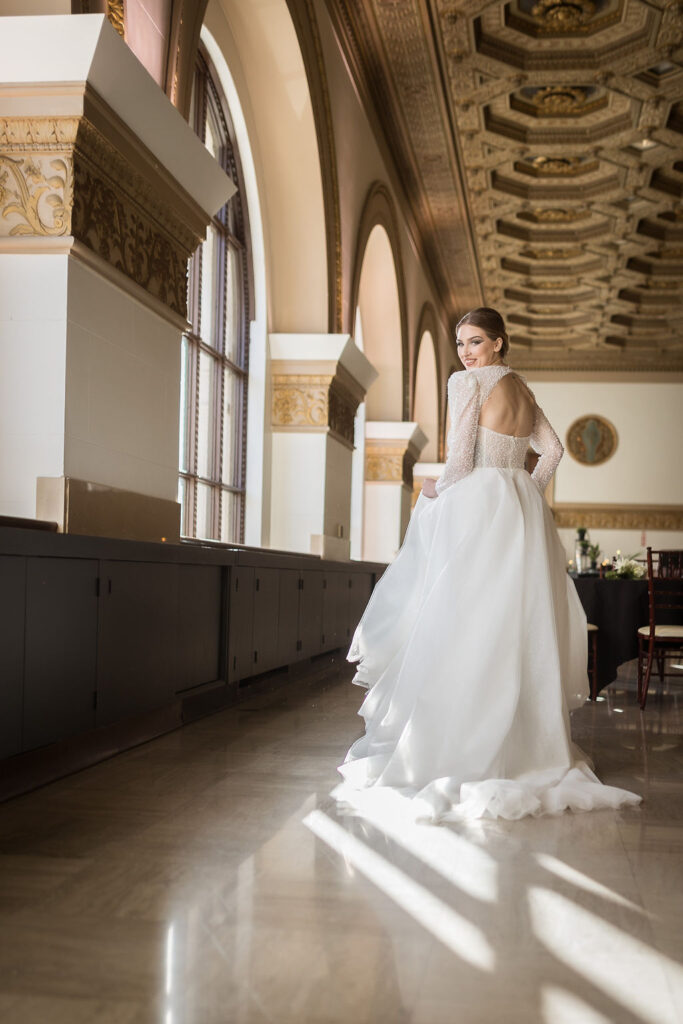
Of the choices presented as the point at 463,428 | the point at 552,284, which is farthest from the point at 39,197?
the point at 552,284

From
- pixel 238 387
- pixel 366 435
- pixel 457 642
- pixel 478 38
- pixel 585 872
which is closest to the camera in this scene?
pixel 585 872

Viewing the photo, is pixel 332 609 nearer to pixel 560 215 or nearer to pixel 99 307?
pixel 99 307

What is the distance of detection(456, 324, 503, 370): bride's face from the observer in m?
4.39

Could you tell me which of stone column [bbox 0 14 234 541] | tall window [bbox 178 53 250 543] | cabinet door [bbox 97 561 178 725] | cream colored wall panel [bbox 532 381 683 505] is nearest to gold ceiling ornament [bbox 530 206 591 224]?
cream colored wall panel [bbox 532 381 683 505]

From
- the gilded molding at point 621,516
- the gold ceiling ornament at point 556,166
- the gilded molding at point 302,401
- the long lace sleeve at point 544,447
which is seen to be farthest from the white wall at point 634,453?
the long lace sleeve at point 544,447

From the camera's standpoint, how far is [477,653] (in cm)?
396

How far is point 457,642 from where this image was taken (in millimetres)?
4016

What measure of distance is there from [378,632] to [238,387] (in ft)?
16.2

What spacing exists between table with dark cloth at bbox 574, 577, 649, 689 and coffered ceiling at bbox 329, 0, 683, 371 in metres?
5.73

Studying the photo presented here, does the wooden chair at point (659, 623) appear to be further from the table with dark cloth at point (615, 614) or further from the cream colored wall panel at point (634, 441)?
the cream colored wall panel at point (634, 441)

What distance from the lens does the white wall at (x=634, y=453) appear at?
24375mm

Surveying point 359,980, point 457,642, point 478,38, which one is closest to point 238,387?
point 478,38

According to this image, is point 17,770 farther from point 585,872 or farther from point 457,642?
point 585,872

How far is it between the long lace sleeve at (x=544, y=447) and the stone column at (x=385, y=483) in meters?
9.67
